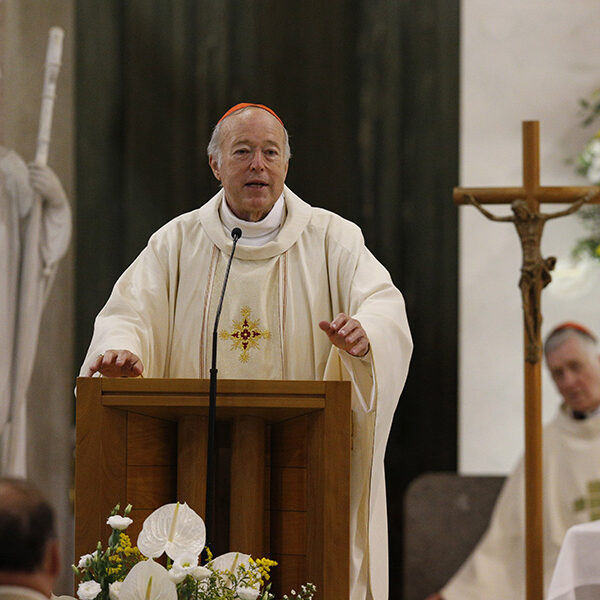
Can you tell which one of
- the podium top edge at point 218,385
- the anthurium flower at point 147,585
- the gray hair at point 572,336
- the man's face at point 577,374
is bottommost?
the anthurium flower at point 147,585

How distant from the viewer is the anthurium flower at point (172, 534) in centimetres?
213

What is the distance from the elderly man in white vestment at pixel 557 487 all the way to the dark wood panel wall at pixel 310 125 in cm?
69

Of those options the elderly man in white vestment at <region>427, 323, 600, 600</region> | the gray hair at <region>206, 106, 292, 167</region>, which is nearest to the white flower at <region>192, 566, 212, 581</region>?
the gray hair at <region>206, 106, 292, 167</region>

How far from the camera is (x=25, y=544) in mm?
1486

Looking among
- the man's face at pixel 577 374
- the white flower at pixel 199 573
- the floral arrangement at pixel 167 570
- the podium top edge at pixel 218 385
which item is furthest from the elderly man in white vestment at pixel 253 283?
the man's face at pixel 577 374

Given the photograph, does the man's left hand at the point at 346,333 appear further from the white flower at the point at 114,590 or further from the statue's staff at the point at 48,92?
the statue's staff at the point at 48,92

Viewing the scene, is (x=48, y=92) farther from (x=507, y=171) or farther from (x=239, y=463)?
(x=239, y=463)

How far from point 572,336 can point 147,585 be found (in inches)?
197

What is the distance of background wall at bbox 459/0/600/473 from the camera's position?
280 inches

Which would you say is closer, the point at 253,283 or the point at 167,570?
the point at 167,570

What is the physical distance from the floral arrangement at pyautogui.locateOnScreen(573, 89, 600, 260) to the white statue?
3.38 m

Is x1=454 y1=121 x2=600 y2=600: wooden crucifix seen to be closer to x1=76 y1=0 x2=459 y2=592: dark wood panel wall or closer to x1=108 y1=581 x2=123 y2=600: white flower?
x1=76 y1=0 x2=459 y2=592: dark wood panel wall

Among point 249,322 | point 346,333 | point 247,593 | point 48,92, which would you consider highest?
point 48,92

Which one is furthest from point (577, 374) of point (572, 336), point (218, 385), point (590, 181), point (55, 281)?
point (218, 385)
